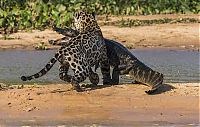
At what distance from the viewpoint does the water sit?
12.5 m

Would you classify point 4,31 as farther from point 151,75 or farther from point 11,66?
point 151,75

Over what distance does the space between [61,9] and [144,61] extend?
7476mm

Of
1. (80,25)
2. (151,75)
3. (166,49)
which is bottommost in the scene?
(166,49)

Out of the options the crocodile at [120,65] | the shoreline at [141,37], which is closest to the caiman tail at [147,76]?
the crocodile at [120,65]

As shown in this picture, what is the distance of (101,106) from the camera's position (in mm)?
9148

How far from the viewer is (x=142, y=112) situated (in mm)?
8883

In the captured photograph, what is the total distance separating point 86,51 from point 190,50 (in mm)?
8970

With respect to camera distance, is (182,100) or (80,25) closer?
(182,100)

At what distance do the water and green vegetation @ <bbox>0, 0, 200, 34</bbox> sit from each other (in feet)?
10.5

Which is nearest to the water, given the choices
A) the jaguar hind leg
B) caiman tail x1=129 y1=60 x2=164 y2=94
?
caiman tail x1=129 y1=60 x2=164 y2=94

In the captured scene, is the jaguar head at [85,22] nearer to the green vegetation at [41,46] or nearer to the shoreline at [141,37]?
the green vegetation at [41,46]

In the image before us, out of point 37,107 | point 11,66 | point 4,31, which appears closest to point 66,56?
point 37,107

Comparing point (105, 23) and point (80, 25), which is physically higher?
point (80, 25)

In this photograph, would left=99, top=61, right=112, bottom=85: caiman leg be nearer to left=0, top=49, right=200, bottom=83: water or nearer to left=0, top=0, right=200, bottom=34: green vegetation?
left=0, top=49, right=200, bottom=83: water
